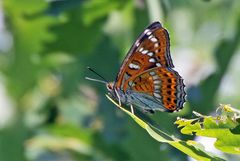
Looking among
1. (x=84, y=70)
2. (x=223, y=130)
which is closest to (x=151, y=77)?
(x=223, y=130)

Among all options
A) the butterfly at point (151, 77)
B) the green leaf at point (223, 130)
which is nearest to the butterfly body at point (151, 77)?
the butterfly at point (151, 77)

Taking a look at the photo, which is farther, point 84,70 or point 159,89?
point 84,70

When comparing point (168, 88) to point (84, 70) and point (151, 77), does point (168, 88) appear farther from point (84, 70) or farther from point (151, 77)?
point (84, 70)

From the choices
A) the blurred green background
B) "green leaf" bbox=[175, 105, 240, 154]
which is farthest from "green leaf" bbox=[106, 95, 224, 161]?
the blurred green background

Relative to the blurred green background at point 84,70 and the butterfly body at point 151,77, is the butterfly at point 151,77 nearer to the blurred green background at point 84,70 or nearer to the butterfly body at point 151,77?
the butterfly body at point 151,77

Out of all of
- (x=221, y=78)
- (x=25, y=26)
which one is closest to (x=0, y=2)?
(x=25, y=26)

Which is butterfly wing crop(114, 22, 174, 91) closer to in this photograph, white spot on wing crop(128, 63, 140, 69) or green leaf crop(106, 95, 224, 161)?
white spot on wing crop(128, 63, 140, 69)

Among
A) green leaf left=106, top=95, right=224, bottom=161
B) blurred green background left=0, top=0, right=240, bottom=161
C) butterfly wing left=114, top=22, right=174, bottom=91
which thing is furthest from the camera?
blurred green background left=0, top=0, right=240, bottom=161

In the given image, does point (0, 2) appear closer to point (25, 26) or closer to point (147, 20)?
point (25, 26)
